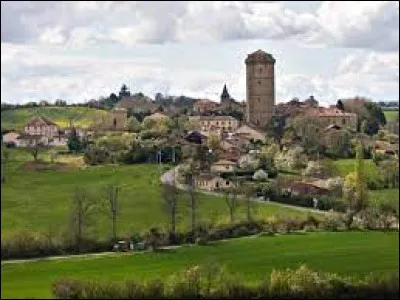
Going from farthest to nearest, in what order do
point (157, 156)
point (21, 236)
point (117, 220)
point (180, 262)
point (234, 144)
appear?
1. point (234, 144)
2. point (157, 156)
3. point (117, 220)
4. point (180, 262)
5. point (21, 236)

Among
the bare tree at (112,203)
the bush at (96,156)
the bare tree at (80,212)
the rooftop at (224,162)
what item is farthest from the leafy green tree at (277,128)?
the bare tree at (80,212)

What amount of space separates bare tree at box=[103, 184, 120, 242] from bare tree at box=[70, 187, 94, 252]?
0.36 metres

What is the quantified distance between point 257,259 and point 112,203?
17.8 feet

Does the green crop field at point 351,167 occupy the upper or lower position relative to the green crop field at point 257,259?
upper

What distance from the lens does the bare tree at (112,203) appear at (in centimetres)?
1882

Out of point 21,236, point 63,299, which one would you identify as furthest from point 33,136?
point 63,299

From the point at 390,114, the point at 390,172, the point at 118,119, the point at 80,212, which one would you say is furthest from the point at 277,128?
the point at 80,212

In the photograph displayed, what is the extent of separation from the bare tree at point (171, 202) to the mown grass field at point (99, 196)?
0.14m

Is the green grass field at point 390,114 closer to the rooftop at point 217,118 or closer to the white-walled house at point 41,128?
the rooftop at point 217,118

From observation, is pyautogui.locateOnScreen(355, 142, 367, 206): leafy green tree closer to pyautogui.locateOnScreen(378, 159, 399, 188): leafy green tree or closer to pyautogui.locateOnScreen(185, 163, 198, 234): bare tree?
pyautogui.locateOnScreen(378, 159, 399, 188): leafy green tree

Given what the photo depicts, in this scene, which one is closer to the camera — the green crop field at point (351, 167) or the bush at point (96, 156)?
the green crop field at point (351, 167)

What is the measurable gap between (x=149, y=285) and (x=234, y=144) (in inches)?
864

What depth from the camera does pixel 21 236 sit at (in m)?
12.2

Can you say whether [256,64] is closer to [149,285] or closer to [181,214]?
[181,214]
